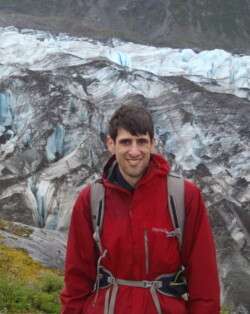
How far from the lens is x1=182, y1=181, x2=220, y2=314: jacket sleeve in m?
4.09

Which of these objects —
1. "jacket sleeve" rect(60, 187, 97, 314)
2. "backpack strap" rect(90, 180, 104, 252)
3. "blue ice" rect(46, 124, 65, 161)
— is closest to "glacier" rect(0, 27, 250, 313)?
"blue ice" rect(46, 124, 65, 161)

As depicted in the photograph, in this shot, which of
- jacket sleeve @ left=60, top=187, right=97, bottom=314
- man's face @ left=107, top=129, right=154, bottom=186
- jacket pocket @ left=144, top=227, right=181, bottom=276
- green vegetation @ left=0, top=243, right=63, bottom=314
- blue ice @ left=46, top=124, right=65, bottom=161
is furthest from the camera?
blue ice @ left=46, top=124, right=65, bottom=161

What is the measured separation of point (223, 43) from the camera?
12425cm

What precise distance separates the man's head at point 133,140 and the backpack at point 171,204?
0.19 metres

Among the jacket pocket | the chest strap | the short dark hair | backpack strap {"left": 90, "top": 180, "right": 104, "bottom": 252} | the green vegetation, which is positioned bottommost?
the green vegetation

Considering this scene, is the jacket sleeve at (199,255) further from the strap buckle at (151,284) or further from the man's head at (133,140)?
the man's head at (133,140)

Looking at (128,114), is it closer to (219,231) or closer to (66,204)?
(219,231)

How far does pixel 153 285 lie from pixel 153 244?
0.90 feet

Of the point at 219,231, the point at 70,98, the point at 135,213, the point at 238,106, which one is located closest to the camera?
the point at 135,213

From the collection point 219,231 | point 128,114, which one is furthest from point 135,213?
point 219,231

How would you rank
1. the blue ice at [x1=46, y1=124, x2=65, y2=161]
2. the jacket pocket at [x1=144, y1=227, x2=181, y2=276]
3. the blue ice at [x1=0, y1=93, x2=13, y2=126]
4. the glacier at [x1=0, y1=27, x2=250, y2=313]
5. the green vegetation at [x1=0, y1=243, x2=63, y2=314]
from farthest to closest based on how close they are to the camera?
the blue ice at [x1=0, y1=93, x2=13, y2=126], the blue ice at [x1=46, y1=124, x2=65, y2=161], the glacier at [x1=0, y1=27, x2=250, y2=313], the green vegetation at [x1=0, y1=243, x2=63, y2=314], the jacket pocket at [x1=144, y1=227, x2=181, y2=276]

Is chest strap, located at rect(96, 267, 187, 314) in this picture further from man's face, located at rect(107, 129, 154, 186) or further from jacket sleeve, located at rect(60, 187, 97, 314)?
man's face, located at rect(107, 129, 154, 186)

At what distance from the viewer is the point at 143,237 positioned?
13.3ft

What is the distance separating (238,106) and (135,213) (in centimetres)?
3934
